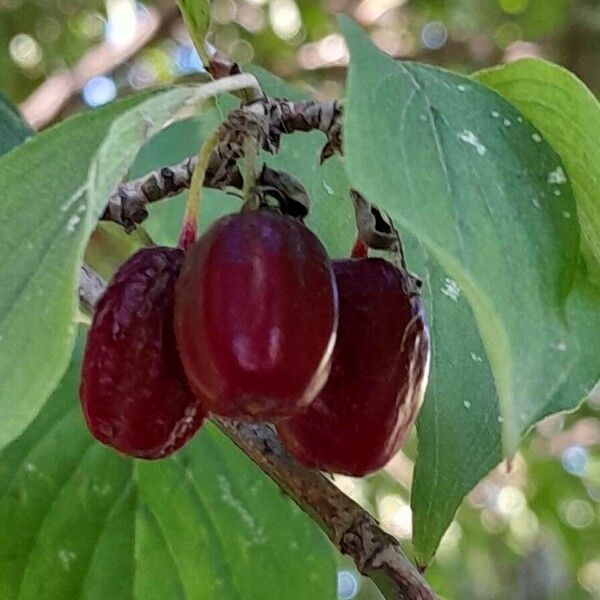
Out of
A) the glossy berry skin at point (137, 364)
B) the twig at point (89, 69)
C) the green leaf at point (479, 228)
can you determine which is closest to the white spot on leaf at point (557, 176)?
the green leaf at point (479, 228)

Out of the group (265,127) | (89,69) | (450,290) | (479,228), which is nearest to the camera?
(479,228)

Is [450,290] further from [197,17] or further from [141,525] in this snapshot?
[141,525]

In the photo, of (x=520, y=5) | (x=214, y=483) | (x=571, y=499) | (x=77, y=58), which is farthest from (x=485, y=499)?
(x=214, y=483)

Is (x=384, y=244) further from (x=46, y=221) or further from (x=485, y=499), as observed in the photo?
(x=485, y=499)

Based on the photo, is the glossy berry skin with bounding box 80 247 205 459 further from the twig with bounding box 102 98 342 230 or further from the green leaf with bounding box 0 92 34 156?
the green leaf with bounding box 0 92 34 156

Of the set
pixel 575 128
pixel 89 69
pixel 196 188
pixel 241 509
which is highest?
pixel 196 188

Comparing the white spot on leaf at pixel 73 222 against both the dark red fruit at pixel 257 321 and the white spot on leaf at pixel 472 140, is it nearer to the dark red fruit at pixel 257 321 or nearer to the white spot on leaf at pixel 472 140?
the dark red fruit at pixel 257 321

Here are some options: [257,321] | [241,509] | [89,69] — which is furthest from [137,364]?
[89,69]
